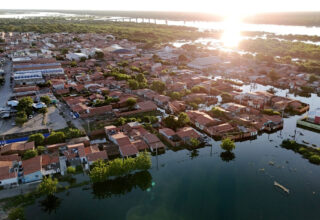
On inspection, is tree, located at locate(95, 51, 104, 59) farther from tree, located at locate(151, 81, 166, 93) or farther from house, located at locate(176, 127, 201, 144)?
house, located at locate(176, 127, 201, 144)

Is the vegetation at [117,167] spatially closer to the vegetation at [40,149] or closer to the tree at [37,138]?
the vegetation at [40,149]

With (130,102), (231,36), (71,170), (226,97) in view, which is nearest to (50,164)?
(71,170)

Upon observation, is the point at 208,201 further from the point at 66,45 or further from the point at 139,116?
the point at 66,45

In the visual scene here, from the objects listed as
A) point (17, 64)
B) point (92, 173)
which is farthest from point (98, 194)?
point (17, 64)

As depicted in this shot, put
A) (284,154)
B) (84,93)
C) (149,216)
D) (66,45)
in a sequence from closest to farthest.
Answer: (149,216), (284,154), (84,93), (66,45)

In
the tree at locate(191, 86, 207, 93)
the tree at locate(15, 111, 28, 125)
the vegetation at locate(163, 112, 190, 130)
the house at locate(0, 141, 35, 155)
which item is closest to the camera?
the house at locate(0, 141, 35, 155)

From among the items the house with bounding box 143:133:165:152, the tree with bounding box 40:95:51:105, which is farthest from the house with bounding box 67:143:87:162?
the tree with bounding box 40:95:51:105
